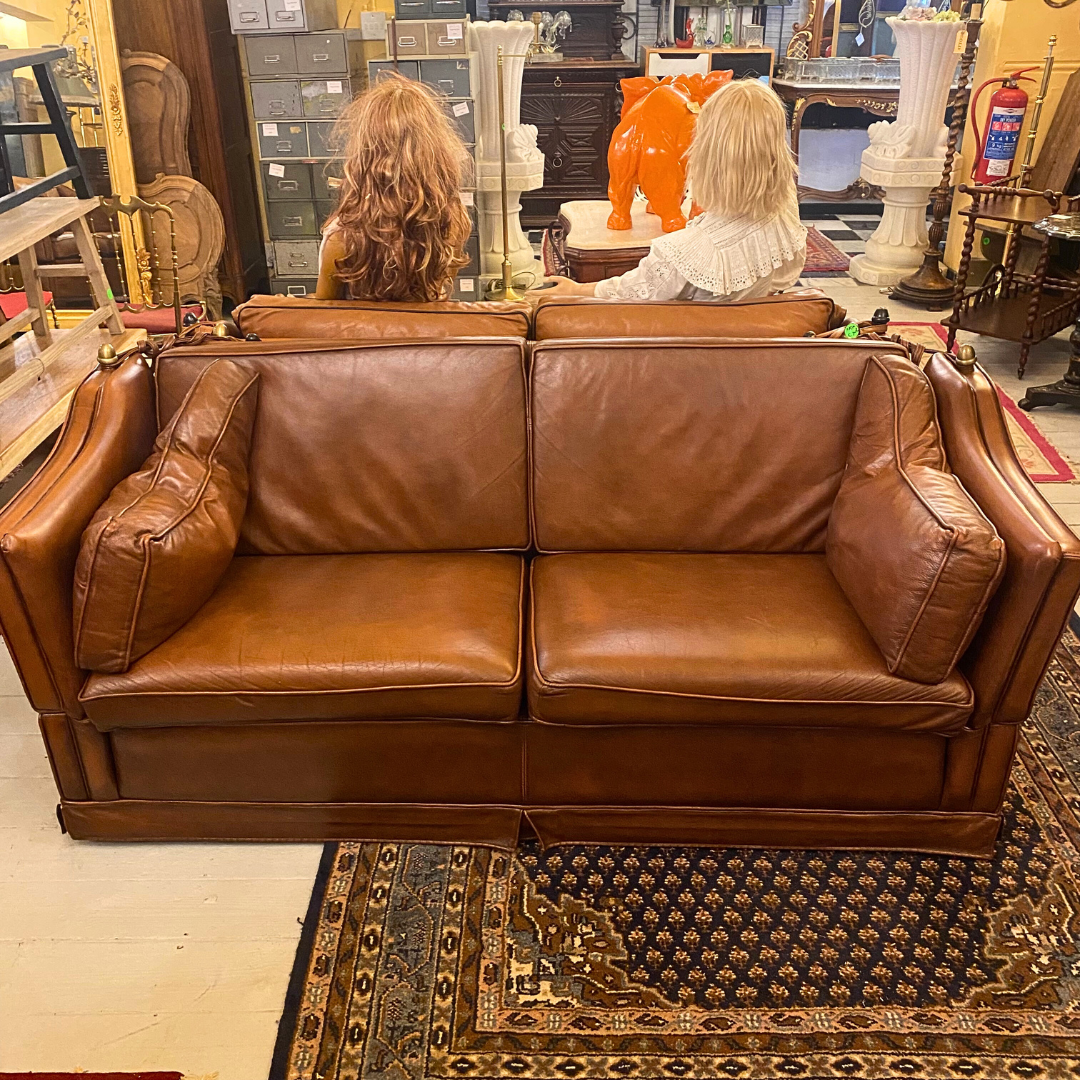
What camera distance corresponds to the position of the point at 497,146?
17.3 ft

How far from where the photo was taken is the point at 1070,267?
16.2 ft

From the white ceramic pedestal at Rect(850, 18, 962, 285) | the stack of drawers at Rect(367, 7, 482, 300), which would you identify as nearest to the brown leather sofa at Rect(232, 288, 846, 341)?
the stack of drawers at Rect(367, 7, 482, 300)

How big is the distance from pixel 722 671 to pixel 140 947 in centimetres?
111

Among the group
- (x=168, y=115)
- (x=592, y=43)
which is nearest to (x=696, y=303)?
(x=168, y=115)

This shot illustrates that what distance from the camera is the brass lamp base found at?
5.47 metres

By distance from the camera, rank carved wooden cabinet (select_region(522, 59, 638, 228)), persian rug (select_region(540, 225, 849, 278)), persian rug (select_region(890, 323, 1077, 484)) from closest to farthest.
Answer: persian rug (select_region(890, 323, 1077, 484))
persian rug (select_region(540, 225, 849, 278))
carved wooden cabinet (select_region(522, 59, 638, 228))

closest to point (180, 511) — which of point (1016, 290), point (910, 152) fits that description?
point (1016, 290)

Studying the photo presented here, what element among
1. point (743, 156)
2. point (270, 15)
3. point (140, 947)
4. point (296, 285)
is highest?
point (270, 15)

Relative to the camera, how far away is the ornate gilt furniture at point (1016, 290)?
4.28 meters

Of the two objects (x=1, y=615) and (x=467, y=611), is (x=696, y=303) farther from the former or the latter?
(x=1, y=615)

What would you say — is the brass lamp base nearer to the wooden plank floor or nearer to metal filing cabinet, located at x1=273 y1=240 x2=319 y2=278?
metal filing cabinet, located at x1=273 y1=240 x2=319 y2=278

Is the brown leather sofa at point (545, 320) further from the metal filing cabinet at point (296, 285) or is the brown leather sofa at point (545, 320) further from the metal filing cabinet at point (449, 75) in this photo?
the metal filing cabinet at point (296, 285)

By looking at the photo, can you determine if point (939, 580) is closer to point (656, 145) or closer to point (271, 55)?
point (656, 145)

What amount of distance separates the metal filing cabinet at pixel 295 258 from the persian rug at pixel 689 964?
3951 millimetres
